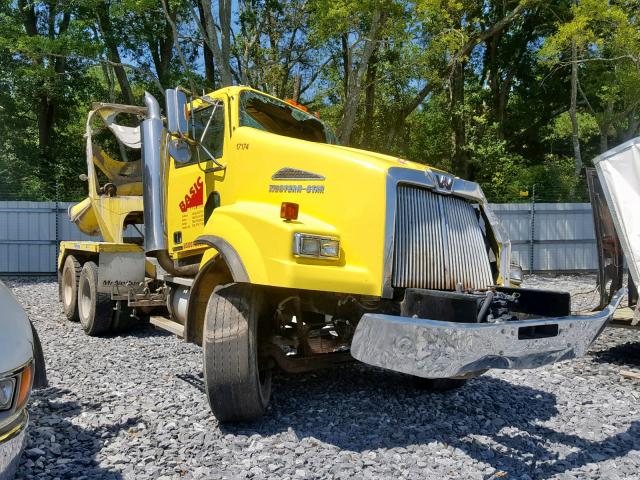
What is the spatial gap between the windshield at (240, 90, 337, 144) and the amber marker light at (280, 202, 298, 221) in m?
1.40

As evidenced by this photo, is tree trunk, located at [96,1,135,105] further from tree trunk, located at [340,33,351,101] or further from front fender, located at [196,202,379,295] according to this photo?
front fender, located at [196,202,379,295]

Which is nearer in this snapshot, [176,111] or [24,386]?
[24,386]

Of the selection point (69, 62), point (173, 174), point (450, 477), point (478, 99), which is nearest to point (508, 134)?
point (478, 99)

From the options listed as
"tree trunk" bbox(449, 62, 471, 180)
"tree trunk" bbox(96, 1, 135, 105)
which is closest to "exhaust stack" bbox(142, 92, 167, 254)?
"tree trunk" bbox(96, 1, 135, 105)

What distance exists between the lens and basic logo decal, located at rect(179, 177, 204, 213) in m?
5.25

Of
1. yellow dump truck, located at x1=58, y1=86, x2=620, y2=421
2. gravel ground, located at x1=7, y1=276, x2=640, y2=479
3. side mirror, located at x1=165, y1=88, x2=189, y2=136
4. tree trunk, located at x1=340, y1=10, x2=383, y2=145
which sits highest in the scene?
tree trunk, located at x1=340, y1=10, x2=383, y2=145

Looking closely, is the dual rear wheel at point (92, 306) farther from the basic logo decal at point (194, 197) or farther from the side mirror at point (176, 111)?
the side mirror at point (176, 111)

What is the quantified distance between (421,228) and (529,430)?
5.79ft

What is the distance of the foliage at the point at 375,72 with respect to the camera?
1614cm

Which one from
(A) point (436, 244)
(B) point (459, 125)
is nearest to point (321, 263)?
(A) point (436, 244)

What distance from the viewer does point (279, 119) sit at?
216 inches

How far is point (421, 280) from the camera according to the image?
3.88 m

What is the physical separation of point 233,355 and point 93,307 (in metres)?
3.97

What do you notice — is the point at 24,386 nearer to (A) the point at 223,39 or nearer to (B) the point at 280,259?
(B) the point at 280,259
